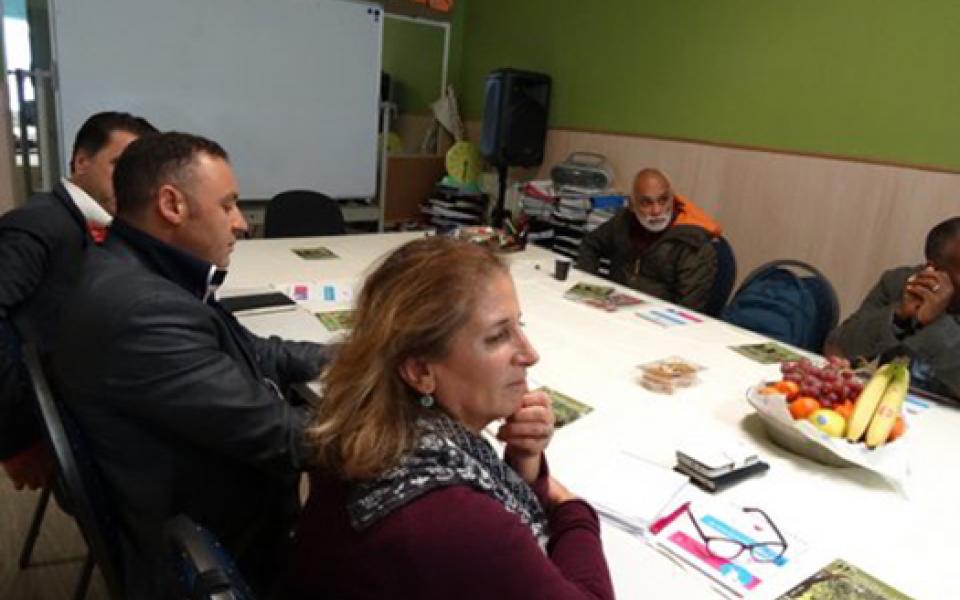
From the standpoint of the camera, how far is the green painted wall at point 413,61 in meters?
5.61

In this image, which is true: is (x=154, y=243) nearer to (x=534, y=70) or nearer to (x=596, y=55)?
(x=596, y=55)

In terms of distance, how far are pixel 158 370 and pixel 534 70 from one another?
4334 millimetres

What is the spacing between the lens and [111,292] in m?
1.16

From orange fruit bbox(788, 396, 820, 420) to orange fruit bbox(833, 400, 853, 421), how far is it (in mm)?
40

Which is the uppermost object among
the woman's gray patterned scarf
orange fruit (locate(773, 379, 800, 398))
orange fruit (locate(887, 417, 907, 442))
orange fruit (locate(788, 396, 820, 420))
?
the woman's gray patterned scarf

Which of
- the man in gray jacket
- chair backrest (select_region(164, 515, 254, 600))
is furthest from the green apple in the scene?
chair backrest (select_region(164, 515, 254, 600))

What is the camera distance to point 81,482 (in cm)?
108

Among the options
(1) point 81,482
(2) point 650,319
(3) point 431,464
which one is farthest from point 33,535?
(2) point 650,319

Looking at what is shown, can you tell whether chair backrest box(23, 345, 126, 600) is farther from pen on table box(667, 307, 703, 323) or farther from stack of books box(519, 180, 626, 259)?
stack of books box(519, 180, 626, 259)

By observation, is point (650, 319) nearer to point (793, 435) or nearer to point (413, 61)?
point (793, 435)

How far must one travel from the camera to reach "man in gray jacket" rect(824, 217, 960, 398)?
1966 millimetres

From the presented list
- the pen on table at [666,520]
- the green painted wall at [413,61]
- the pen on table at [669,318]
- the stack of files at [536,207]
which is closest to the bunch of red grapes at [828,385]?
the pen on table at [666,520]

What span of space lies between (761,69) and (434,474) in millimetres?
3478

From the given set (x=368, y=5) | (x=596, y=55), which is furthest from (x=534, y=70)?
(x=368, y=5)
